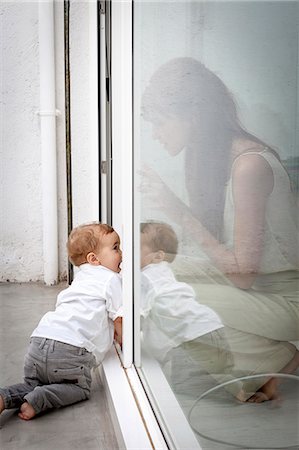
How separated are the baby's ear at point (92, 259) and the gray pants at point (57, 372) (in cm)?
38

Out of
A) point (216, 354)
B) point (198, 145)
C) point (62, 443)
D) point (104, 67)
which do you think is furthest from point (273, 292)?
point (104, 67)

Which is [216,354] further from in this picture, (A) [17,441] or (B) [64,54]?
(B) [64,54]

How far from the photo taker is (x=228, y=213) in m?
1.21

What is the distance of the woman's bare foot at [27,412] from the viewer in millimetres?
2299

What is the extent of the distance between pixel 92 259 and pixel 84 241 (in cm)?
8

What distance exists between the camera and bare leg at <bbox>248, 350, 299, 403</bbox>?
3.00ft

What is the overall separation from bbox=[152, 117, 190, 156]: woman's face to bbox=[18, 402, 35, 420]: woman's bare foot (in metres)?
1.08

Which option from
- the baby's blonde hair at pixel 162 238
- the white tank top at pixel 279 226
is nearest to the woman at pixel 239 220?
the white tank top at pixel 279 226

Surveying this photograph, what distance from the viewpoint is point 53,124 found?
4434 millimetres

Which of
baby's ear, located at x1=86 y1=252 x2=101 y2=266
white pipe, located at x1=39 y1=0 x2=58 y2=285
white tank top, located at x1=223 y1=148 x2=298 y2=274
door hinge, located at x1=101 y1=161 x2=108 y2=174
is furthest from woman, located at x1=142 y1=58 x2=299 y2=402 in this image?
white pipe, located at x1=39 y1=0 x2=58 y2=285

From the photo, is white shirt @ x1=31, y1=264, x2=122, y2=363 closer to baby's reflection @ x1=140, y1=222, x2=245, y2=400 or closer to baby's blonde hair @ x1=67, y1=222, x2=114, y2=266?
baby's blonde hair @ x1=67, y1=222, x2=114, y2=266

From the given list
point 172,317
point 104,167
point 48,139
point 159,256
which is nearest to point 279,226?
point 172,317

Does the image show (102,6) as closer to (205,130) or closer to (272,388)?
(205,130)

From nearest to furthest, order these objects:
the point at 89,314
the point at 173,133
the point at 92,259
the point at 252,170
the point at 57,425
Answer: the point at 252,170
the point at 173,133
the point at 57,425
the point at 89,314
the point at 92,259
